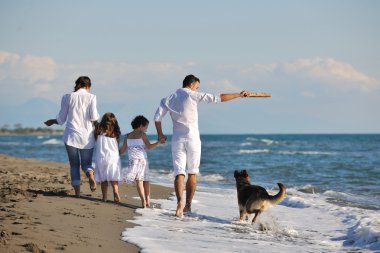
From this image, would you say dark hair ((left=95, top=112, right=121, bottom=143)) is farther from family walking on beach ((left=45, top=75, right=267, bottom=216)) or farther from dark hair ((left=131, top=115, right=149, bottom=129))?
dark hair ((left=131, top=115, right=149, bottom=129))

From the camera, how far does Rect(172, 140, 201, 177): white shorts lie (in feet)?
25.7

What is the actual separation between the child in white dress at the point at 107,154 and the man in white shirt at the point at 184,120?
95 centimetres

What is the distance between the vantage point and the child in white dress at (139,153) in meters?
8.34

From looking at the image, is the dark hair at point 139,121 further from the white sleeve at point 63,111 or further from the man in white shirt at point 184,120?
the white sleeve at point 63,111

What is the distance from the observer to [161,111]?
7.85 m

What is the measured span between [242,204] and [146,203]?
1607mm

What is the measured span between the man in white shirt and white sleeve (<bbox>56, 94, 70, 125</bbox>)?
1.44 meters

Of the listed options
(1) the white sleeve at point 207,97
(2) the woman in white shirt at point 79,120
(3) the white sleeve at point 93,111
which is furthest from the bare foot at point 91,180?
→ (1) the white sleeve at point 207,97

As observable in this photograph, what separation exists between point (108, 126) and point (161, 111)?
1055 millimetres

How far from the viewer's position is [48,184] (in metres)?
10.6

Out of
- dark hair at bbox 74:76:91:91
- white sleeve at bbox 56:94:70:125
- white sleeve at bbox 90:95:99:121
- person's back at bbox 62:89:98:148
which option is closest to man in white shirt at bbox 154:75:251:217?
white sleeve at bbox 90:95:99:121

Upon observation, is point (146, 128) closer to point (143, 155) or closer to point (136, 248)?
point (143, 155)

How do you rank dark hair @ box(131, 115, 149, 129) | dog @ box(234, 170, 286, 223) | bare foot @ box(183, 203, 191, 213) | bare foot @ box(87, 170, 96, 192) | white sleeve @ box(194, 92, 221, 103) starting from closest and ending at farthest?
dog @ box(234, 170, 286, 223), white sleeve @ box(194, 92, 221, 103), bare foot @ box(183, 203, 191, 213), bare foot @ box(87, 170, 96, 192), dark hair @ box(131, 115, 149, 129)

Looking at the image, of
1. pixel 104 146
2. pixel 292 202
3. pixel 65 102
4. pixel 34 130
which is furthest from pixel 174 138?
pixel 34 130
